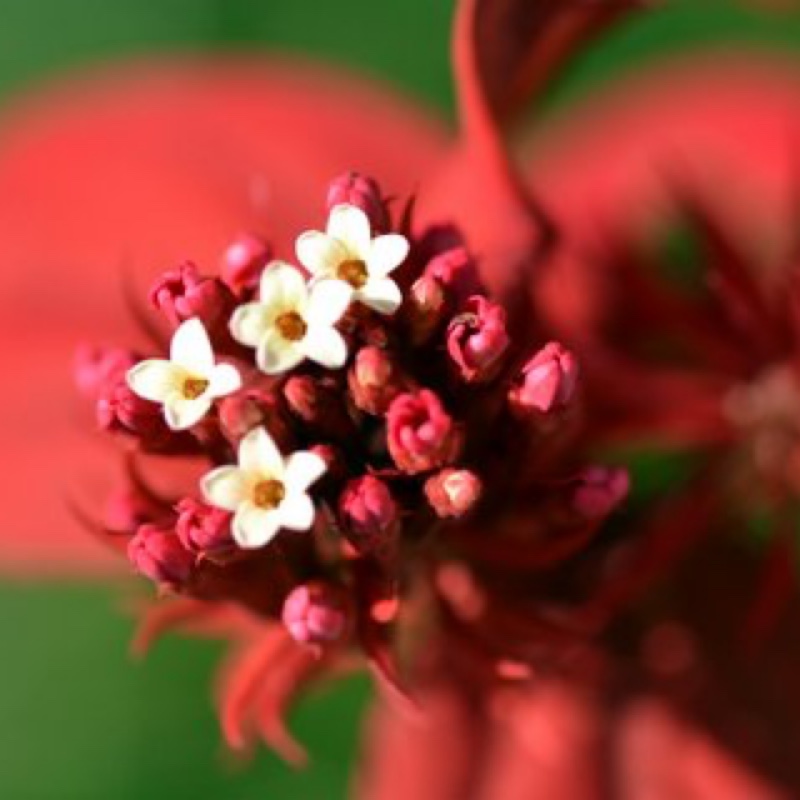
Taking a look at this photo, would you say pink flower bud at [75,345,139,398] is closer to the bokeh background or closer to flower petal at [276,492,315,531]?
flower petal at [276,492,315,531]

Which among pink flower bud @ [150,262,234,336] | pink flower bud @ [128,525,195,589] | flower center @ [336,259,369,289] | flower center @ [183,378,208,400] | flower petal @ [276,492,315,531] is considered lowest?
pink flower bud @ [128,525,195,589]

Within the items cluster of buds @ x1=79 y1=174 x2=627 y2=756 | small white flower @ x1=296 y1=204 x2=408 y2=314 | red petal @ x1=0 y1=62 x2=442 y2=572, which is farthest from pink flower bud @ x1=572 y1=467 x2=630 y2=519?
red petal @ x1=0 y1=62 x2=442 y2=572

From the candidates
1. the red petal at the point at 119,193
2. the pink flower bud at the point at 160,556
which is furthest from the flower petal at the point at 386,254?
the red petal at the point at 119,193

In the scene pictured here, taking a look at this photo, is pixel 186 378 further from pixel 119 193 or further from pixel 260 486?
pixel 119 193

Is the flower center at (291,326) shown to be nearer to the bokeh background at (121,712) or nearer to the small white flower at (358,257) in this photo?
the small white flower at (358,257)

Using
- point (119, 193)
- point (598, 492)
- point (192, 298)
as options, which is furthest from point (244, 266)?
point (119, 193)

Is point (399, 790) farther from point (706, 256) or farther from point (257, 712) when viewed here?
point (706, 256)
